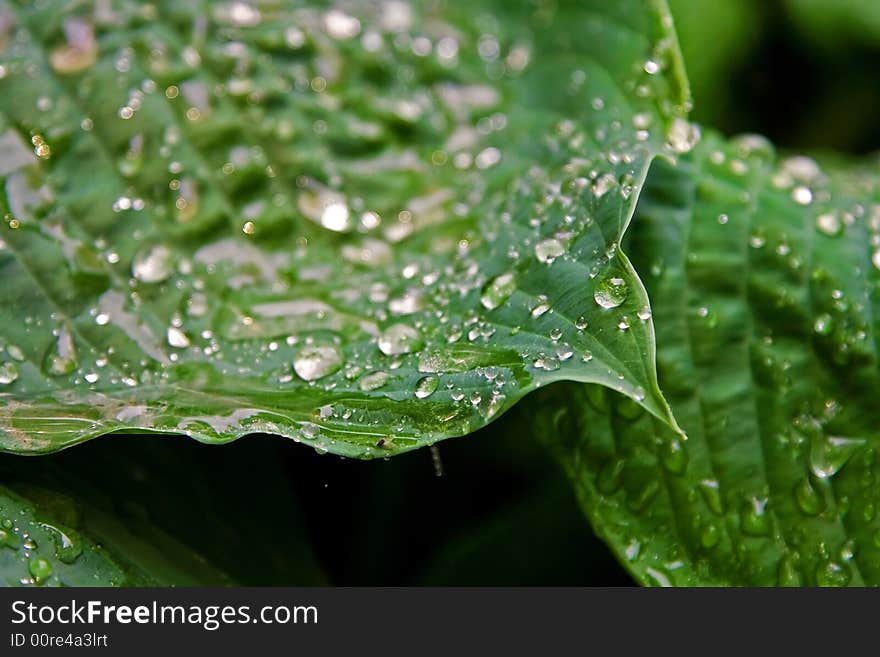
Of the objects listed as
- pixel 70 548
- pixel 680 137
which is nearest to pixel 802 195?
pixel 680 137

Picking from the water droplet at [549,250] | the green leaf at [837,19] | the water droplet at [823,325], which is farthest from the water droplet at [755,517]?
the green leaf at [837,19]

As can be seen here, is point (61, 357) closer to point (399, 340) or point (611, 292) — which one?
point (399, 340)

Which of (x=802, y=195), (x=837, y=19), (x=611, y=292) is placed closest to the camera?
(x=611, y=292)

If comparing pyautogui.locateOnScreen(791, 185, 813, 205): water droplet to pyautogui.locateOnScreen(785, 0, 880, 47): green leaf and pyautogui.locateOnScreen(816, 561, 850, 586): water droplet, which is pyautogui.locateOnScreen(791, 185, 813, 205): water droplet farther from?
pyautogui.locateOnScreen(785, 0, 880, 47): green leaf

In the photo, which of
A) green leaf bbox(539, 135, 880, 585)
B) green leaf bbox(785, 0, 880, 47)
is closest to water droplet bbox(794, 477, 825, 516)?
green leaf bbox(539, 135, 880, 585)

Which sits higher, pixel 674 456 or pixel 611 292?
pixel 611 292

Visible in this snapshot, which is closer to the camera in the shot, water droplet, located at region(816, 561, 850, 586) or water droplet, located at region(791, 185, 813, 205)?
water droplet, located at region(816, 561, 850, 586)

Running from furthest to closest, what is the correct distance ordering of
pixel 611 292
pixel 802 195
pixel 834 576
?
1. pixel 802 195
2. pixel 834 576
3. pixel 611 292

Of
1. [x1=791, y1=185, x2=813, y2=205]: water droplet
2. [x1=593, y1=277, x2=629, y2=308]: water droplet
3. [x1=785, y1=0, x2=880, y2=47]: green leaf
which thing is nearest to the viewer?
[x1=593, y1=277, x2=629, y2=308]: water droplet
